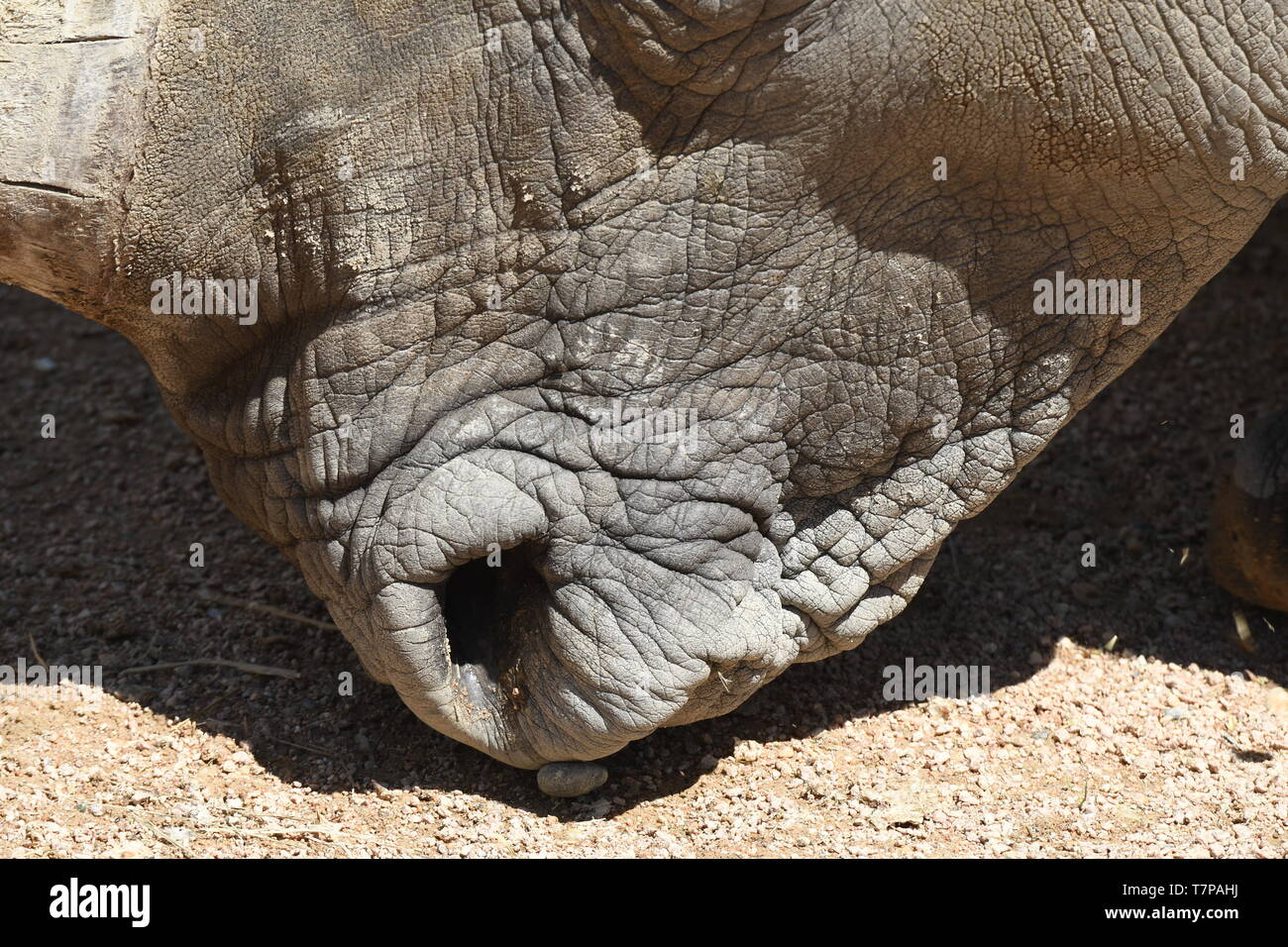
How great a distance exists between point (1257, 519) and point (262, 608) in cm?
278

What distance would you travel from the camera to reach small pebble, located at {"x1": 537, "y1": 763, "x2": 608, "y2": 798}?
3.18 meters

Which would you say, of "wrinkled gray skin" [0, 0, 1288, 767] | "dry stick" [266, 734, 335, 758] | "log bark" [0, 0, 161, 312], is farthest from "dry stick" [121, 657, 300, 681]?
"log bark" [0, 0, 161, 312]

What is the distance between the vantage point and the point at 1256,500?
388 cm

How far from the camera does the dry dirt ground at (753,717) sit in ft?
10.2

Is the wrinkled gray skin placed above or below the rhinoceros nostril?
above

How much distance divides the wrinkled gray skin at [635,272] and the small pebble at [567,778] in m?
0.08

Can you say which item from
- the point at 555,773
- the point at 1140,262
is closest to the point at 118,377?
the point at 555,773

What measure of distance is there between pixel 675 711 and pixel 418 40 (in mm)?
1476

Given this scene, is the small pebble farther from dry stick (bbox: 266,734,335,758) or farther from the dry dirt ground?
dry stick (bbox: 266,734,335,758)

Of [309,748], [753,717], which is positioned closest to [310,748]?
[309,748]

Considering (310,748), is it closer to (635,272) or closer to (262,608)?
(262,608)

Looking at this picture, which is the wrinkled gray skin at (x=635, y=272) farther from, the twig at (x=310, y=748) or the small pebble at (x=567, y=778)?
the twig at (x=310, y=748)

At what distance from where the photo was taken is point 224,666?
3766mm

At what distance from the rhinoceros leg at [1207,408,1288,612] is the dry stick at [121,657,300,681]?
2.61 meters
